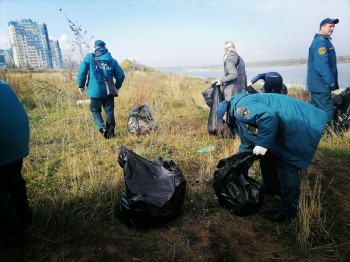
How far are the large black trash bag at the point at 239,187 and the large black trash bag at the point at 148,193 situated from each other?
39 centimetres

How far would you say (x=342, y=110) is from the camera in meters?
4.52

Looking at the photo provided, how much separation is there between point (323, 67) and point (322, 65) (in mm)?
37

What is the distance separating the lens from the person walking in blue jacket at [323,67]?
4.11 meters

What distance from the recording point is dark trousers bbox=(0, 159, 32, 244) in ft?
6.41

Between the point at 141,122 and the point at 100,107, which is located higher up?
the point at 100,107

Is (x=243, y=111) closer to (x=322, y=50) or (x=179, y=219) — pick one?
(x=179, y=219)

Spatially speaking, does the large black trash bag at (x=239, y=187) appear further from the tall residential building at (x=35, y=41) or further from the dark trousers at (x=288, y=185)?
the tall residential building at (x=35, y=41)

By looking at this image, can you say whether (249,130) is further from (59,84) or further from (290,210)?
(59,84)

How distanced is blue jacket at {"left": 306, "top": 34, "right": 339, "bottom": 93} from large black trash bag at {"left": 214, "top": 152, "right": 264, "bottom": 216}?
104 inches

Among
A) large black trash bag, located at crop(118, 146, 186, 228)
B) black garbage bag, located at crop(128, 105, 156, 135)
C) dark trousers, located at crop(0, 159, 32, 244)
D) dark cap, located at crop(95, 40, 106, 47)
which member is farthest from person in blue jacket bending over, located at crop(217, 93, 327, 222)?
dark cap, located at crop(95, 40, 106, 47)

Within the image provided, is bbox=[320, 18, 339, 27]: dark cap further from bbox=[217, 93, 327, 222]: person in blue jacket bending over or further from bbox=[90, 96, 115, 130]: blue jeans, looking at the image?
bbox=[90, 96, 115, 130]: blue jeans

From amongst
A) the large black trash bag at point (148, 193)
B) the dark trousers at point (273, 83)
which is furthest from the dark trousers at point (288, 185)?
the dark trousers at point (273, 83)

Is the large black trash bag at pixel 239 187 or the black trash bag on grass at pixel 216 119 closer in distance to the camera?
the large black trash bag at pixel 239 187

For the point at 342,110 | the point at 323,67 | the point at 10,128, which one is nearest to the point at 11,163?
the point at 10,128
